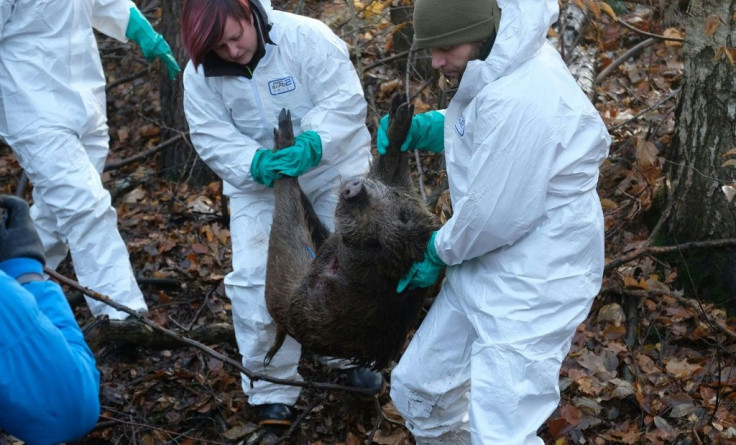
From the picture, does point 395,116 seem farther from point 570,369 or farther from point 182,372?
point 182,372

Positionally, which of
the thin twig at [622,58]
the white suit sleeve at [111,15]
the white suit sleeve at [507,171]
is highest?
the white suit sleeve at [507,171]

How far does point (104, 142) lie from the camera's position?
21.7ft

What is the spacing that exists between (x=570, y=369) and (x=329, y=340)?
155 cm

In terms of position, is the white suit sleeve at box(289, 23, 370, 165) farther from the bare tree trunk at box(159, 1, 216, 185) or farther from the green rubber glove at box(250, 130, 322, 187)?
the bare tree trunk at box(159, 1, 216, 185)

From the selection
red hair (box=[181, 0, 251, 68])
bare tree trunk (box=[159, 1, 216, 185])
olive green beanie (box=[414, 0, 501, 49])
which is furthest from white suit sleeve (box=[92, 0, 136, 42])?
olive green beanie (box=[414, 0, 501, 49])

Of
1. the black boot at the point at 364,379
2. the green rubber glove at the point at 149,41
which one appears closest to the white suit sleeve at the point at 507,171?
the black boot at the point at 364,379

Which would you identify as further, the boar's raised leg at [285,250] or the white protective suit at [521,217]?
the boar's raised leg at [285,250]

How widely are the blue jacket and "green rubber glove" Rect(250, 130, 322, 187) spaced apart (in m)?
1.65

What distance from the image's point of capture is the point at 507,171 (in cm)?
348

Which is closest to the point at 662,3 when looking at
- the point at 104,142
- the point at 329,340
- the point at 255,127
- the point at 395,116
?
the point at 395,116

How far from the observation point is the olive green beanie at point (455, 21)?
3570mm

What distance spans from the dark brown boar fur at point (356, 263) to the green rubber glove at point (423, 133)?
0.05 metres

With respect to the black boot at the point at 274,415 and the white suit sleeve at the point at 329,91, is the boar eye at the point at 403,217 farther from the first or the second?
the black boot at the point at 274,415

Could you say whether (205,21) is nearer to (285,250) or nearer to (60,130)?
(285,250)
